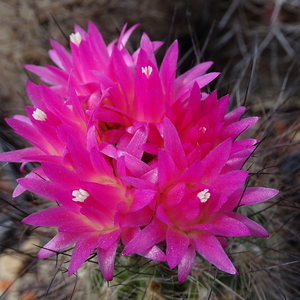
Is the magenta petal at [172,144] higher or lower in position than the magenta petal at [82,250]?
higher

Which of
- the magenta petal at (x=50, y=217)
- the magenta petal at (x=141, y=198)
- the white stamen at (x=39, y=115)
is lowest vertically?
the magenta petal at (x=50, y=217)

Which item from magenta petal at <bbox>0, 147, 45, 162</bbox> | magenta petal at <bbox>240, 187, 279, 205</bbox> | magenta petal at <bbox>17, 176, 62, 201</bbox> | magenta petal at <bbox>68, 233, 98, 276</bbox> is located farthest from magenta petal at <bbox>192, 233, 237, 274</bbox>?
magenta petal at <bbox>0, 147, 45, 162</bbox>

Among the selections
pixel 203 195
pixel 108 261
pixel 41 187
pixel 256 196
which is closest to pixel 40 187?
pixel 41 187

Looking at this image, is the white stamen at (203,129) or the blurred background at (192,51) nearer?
the white stamen at (203,129)

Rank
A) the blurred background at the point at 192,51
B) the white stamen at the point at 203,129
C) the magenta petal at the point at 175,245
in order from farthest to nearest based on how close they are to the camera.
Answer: the blurred background at the point at 192,51
the white stamen at the point at 203,129
the magenta petal at the point at 175,245

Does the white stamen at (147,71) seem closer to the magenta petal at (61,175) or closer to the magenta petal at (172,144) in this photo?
the magenta petal at (172,144)

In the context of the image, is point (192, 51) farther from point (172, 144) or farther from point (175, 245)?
point (175, 245)

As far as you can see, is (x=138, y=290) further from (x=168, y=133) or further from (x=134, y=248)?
(x=168, y=133)

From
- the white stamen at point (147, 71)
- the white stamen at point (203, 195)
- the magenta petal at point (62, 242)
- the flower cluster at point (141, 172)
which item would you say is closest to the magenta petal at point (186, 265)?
the flower cluster at point (141, 172)
